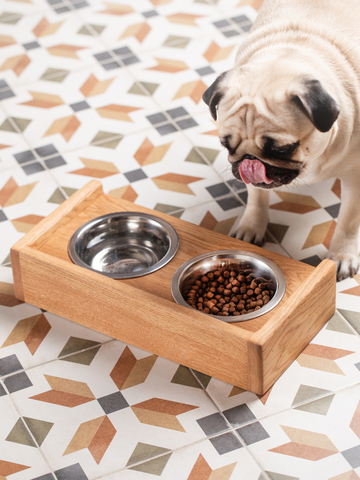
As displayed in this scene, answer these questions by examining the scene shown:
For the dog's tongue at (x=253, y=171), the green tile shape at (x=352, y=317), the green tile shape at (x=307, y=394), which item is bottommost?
the green tile shape at (x=307, y=394)

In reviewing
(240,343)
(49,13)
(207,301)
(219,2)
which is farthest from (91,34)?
(240,343)

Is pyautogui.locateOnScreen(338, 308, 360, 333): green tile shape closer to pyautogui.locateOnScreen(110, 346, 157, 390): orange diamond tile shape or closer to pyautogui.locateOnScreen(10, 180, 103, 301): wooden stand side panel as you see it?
pyautogui.locateOnScreen(110, 346, 157, 390): orange diamond tile shape

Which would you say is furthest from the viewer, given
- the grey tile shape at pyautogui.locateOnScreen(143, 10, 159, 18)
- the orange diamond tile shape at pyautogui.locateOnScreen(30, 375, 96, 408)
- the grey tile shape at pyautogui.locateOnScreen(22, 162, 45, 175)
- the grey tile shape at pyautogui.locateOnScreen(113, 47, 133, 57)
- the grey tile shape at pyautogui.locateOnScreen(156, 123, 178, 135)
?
the grey tile shape at pyautogui.locateOnScreen(143, 10, 159, 18)

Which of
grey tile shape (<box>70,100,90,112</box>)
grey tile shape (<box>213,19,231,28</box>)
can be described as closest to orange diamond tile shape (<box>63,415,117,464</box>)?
grey tile shape (<box>70,100,90,112</box>)

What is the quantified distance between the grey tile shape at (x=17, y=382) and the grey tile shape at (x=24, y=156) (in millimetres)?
964

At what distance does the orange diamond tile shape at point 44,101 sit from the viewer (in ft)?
8.63

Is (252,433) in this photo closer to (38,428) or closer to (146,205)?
(38,428)

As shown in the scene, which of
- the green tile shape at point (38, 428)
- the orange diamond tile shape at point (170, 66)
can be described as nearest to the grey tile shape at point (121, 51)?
the orange diamond tile shape at point (170, 66)

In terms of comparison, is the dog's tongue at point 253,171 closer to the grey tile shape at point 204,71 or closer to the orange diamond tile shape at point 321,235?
the orange diamond tile shape at point 321,235

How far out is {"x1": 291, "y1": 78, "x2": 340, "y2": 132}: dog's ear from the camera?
1366mm

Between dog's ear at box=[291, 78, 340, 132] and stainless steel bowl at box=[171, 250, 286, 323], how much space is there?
0.44 meters

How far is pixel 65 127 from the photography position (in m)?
2.51

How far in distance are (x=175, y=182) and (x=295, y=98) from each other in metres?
0.91

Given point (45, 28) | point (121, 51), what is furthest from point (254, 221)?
point (45, 28)
